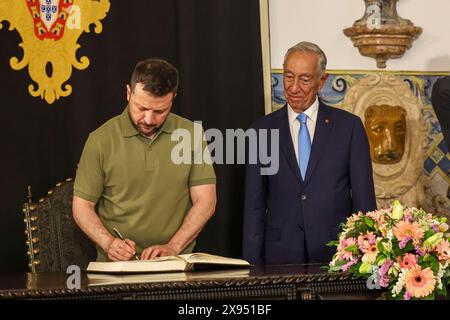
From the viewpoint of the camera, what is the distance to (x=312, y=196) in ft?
15.3

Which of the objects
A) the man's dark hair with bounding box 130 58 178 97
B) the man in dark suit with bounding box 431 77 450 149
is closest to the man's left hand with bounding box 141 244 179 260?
the man's dark hair with bounding box 130 58 178 97

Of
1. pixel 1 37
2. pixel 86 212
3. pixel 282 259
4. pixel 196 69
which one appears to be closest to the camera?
pixel 86 212

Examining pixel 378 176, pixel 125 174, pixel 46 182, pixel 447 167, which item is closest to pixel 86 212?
pixel 125 174

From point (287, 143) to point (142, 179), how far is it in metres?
0.88

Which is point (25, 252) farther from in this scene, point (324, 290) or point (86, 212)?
point (324, 290)

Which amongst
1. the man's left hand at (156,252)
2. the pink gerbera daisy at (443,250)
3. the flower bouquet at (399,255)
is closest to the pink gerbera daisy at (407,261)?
the flower bouquet at (399,255)

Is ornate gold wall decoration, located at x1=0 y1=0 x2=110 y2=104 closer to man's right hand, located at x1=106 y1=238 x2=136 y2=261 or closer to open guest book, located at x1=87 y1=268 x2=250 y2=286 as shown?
man's right hand, located at x1=106 y1=238 x2=136 y2=261

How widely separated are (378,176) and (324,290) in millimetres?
2526

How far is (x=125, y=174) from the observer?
423cm

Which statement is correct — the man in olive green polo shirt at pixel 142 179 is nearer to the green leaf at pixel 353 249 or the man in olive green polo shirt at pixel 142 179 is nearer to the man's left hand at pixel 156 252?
the man's left hand at pixel 156 252

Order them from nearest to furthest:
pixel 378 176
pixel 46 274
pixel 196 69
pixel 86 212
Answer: pixel 46 274
pixel 86 212
pixel 196 69
pixel 378 176

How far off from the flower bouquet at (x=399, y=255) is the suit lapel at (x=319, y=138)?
1082mm

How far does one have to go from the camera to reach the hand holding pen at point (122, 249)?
12.9 ft

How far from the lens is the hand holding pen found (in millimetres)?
3926
